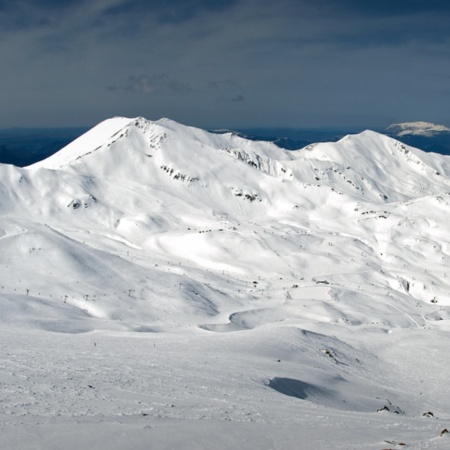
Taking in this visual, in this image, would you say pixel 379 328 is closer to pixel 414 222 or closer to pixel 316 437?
pixel 316 437

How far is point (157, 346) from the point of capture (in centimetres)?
2936

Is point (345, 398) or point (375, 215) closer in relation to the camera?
point (345, 398)

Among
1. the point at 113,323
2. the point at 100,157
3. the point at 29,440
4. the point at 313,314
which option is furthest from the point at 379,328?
the point at 100,157

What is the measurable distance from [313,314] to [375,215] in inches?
3772

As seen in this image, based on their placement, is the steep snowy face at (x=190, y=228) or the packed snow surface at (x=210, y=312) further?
the steep snowy face at (x=190, y=228)

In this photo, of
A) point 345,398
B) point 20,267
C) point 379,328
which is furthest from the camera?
point 379,328

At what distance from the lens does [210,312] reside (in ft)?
180

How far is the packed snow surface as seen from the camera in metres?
15.9

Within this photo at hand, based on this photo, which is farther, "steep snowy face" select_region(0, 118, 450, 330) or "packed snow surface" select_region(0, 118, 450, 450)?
"steep snowy face" select_region(0, 118, 450, 330)

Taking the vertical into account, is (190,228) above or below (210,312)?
below

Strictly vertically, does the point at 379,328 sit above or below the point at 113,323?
below

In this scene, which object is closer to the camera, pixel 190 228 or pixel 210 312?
pixel 210 312

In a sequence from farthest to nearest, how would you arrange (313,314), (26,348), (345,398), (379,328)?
(313,314), (379,328), (345,398), (26,348)

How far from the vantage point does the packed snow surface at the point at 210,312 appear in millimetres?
15859
